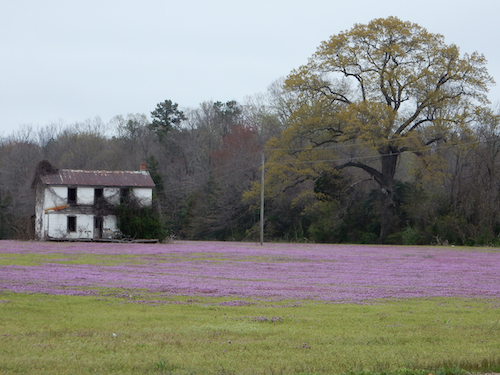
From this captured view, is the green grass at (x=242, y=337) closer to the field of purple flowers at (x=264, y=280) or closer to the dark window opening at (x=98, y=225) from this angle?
the field of purple flowers at (x=264, y=280)

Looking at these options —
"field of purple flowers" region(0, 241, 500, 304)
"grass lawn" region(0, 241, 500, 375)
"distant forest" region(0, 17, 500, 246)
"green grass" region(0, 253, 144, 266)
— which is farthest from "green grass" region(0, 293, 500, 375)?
"distant forest" region(0, 17, 500, 246)

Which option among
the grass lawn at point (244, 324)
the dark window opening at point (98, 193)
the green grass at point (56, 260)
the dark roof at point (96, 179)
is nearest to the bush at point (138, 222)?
the dark window opening at point (98, 193)

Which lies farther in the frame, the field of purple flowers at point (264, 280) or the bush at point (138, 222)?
the bush at point (138, 222)

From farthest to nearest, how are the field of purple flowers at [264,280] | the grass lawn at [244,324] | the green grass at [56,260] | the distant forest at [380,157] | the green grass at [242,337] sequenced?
the distant forest at [380,157] → the green grass at [56,260] → the field of purple flowers at [264,280] → the grass lawn at [244,324] → the green grass at [242,337]

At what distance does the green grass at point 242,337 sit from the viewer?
834cm

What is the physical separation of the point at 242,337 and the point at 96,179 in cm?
4990

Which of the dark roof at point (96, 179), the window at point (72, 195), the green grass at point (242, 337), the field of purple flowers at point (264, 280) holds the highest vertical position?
the dark roof at point (96, 179)

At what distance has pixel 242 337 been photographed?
10.2 m

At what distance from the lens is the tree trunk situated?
5647cm

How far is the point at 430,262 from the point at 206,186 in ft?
168

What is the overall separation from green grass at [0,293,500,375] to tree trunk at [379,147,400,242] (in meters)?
43.3

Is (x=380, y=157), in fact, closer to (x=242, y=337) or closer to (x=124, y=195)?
(x=124, y=195)

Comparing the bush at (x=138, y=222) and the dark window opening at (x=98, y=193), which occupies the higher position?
the dark window opening at (x=98, y=193)

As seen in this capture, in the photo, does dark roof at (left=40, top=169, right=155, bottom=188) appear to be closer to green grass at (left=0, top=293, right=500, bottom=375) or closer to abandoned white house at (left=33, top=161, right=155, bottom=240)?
abandoned white house at (left=33, top=161, right=155, bottom=240)
